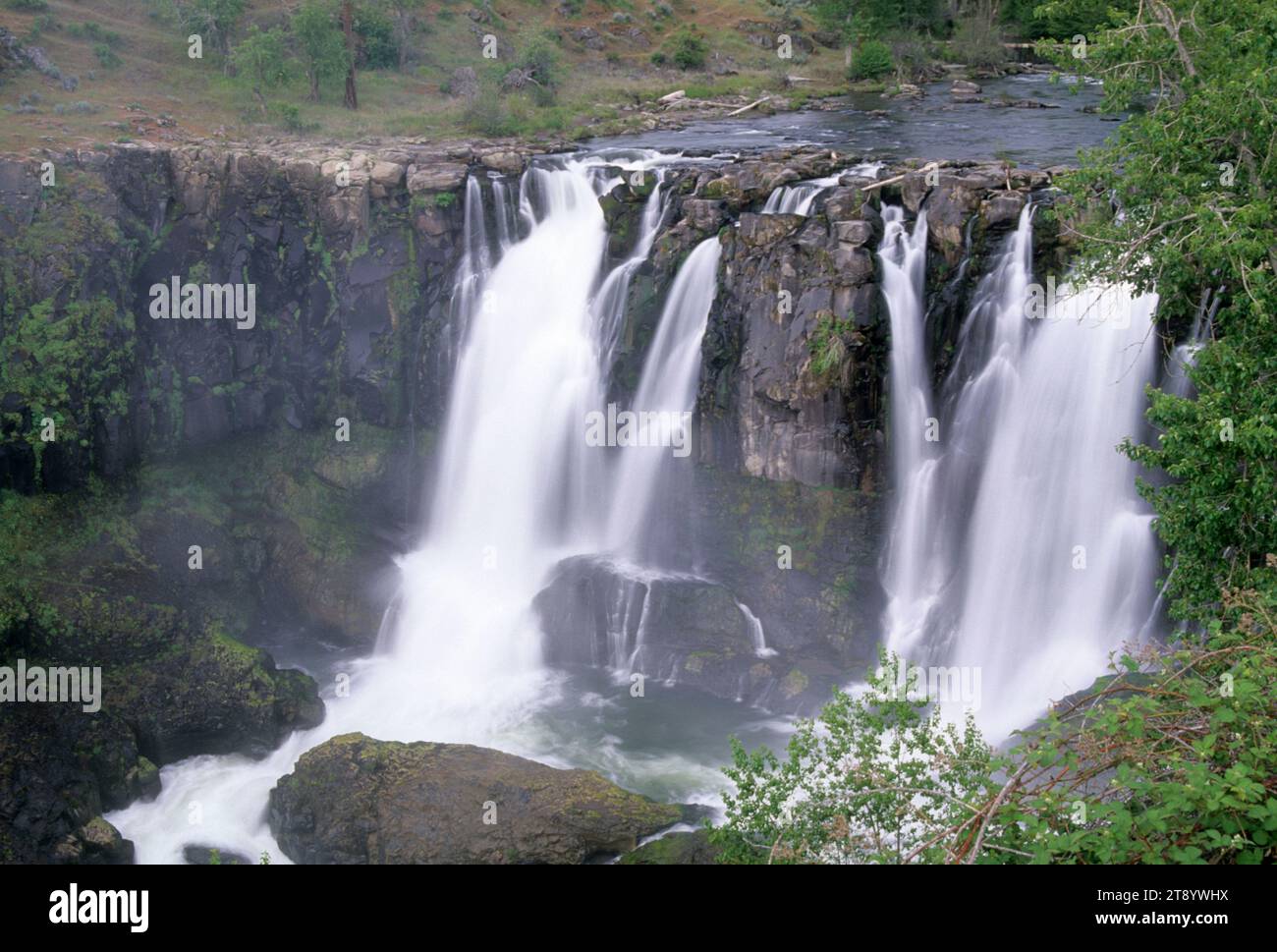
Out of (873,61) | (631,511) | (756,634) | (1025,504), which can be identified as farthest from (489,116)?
(1025,504)

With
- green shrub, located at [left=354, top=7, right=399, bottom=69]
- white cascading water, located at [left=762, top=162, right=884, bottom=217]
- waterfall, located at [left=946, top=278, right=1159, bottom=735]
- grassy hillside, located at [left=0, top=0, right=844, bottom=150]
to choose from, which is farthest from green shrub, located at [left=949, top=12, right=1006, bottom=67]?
waterfall, located at [left=946, top=278, right=1159, bottom=735]

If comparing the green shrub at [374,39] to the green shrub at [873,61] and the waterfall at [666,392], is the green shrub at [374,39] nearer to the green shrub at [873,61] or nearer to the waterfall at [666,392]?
the green shrub at [873,61]

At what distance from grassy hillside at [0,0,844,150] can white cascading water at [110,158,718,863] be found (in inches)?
411

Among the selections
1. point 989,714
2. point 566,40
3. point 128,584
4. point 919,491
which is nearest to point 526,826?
point 989,714

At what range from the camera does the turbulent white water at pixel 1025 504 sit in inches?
828

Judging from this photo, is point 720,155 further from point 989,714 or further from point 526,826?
point 526,826

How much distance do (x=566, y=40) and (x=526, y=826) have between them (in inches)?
1464

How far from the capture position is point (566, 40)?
1861 inches

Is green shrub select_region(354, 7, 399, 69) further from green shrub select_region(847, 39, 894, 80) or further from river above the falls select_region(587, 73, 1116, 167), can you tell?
green shrub select_region(847, 39, 894, 80)

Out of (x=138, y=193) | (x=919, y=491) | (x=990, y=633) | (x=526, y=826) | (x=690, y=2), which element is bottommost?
(x=526, y=826)

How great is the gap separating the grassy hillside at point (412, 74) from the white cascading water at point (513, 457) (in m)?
10.4

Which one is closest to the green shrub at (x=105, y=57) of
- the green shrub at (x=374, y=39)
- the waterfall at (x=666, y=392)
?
the green shrub at (x=374, y=39)

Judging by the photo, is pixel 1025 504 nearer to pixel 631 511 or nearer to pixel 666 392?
pixel 666 392

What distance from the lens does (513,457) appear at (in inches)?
1097
